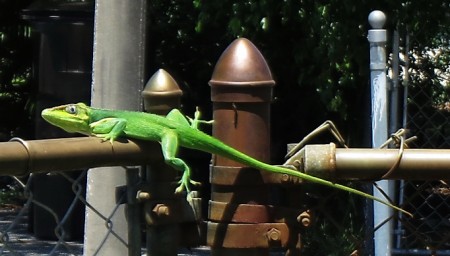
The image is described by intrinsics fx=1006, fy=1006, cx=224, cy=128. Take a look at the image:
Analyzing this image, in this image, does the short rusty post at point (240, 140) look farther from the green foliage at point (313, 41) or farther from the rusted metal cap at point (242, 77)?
the green foliage at point (313, 41)

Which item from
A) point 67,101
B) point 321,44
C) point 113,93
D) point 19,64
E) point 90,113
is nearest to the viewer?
point 90,113

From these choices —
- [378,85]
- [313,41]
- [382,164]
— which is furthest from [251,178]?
[313,41]

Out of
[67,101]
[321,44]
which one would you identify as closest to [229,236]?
[321,44]

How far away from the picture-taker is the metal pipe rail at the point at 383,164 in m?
2.23

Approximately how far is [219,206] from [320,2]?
4.78 m

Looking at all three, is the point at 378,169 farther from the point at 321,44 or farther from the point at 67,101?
the point at 67,101

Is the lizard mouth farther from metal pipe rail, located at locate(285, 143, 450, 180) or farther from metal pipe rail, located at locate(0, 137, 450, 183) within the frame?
metal pipe rail, located at locate(285, 143, 450, 180)

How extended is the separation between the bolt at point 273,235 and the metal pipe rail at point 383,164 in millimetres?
158

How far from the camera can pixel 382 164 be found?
2238 millimetres

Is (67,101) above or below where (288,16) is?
below

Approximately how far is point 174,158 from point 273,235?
0.28 meters

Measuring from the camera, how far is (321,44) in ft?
22.6

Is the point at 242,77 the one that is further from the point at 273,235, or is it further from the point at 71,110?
the point at 71,110

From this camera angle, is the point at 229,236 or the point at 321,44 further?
the point at 321,44
